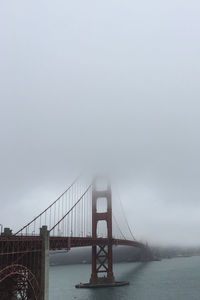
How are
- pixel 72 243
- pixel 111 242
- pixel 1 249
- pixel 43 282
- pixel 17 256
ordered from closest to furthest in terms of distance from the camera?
pixel 1 249, pixel 17 256, pixel 43 282, pixel 72 243, pixel 111 242

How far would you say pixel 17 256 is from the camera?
33.6 metres

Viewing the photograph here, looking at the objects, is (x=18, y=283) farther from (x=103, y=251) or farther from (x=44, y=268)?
(x=103, y=251)

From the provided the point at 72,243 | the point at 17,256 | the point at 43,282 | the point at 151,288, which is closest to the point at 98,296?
the point at 72,243

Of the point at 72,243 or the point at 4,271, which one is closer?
the point at 4,271

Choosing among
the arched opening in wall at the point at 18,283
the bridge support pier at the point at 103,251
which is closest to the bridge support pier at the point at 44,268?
the arched opening in wall at the point at 18,283

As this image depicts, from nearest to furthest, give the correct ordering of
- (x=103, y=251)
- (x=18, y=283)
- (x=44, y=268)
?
1. (x=18, y=283)
2. (x=44, y=268)
3. (x=103, y=251)

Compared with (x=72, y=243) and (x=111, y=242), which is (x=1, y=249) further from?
(x=111, y=242)

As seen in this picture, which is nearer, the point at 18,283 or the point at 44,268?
the point at 18,283

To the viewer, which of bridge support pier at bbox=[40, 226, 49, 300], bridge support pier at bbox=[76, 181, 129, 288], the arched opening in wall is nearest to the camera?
the arched opening in wall

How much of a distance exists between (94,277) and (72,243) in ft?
62.7

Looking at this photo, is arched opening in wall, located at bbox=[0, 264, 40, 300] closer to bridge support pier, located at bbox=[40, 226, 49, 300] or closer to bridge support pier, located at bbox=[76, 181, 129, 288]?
bridge support pier, located at bbox=[40, 226, 49, 300]

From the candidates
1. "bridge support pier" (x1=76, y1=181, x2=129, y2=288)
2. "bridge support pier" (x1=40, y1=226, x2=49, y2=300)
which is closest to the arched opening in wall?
"bridge support pier" (x1=40, y1=226, x2=49, y2=300)

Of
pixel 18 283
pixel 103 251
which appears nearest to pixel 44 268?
pixel 18 283

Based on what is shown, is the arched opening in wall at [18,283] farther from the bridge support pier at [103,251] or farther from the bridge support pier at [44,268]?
the bridge support pier at [103,251]
